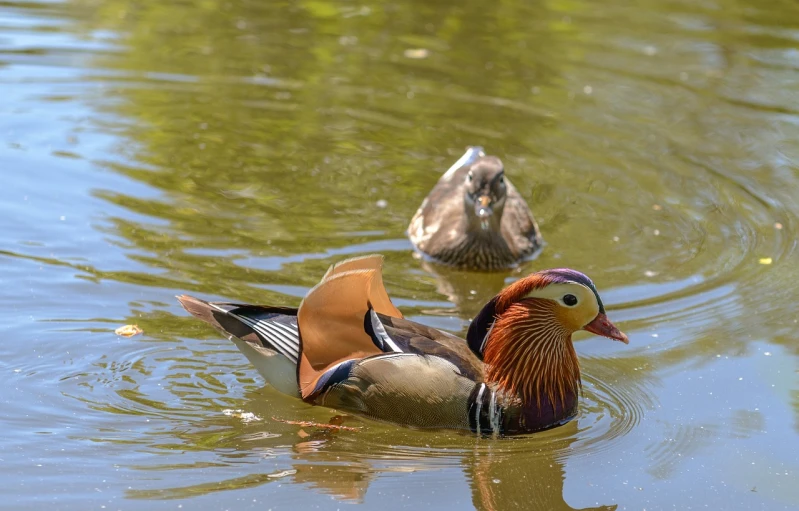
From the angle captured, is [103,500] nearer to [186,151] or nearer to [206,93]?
[186,151]

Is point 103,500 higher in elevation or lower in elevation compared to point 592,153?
higher

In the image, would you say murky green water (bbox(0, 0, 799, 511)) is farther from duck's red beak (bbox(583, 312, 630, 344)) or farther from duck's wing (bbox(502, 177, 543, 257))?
duck's red beak (bbox(583, 312, 630, 344))

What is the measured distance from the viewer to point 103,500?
580 cm

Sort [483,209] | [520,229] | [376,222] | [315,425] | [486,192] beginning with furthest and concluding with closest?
1. [376,222]
2. [520,229]
3. [486,192]
4. [483,209]
5. [315,425]

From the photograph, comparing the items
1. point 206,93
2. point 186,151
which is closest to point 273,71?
point 206,93

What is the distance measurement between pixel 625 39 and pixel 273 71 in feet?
14.6

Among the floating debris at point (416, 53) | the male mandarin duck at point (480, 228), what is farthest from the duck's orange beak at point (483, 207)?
the floating debris at point (416, 53)

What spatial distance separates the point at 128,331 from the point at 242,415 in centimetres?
127

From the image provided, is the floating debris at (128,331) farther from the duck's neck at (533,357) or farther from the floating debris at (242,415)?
the duck's neck at (533,357)

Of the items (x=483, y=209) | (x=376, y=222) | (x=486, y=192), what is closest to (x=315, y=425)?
(x=483, y=209)

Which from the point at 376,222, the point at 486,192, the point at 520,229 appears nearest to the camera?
the point at 486,192

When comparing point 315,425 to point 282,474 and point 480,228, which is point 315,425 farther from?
point 480,228

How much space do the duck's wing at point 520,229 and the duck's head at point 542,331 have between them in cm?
297

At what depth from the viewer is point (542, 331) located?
702cm
